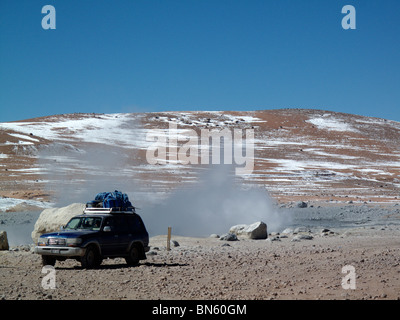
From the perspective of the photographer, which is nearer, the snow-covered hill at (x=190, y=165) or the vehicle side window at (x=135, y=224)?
the vehicle side window at (x=135, y=224)

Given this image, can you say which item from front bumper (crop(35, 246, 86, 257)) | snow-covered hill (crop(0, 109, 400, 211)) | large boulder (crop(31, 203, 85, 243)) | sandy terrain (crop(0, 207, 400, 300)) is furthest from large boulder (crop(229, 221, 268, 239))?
snow-covered hill (crop(0, 109, 400, 211))

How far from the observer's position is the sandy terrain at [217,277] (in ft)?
30.3

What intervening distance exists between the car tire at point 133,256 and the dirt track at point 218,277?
0.89 feet

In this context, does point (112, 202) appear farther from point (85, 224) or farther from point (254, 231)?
point (254, 231)

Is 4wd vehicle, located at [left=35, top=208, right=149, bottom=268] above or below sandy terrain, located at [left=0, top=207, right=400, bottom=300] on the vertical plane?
above

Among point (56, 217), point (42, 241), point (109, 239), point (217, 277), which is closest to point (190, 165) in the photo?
point (56, 217)

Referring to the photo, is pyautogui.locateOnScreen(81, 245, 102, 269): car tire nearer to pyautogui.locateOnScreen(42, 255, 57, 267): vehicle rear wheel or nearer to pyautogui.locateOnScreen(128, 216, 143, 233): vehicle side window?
pyautogui.locateOnScreen(42, 255, 57, 267): vehicle rear wheel

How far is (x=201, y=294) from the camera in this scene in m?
9.34

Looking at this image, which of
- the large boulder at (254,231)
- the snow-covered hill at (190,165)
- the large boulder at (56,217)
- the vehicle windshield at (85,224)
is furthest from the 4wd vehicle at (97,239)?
the snow-covered hill at (190,165)

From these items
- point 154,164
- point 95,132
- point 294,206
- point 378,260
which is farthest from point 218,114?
point 378,260

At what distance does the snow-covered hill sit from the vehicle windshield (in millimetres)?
24129

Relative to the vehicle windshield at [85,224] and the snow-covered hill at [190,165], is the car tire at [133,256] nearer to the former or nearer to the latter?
the vehicle windshield at [85,224]

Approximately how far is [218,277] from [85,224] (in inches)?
193

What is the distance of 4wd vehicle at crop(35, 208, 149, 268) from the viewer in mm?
13242
